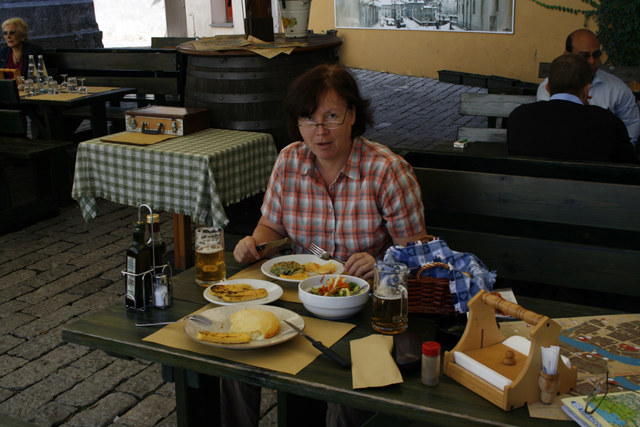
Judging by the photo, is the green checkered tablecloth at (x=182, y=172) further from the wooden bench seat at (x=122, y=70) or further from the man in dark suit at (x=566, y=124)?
the wooden bench seat at (x=122, y=70)

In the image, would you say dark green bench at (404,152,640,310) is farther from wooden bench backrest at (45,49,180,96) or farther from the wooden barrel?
wooden bench backrest at (45,49,180,96)


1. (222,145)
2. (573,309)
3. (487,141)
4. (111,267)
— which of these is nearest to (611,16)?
(487,141)

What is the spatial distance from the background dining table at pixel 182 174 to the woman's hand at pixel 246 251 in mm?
1814

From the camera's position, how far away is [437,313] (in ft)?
6.28

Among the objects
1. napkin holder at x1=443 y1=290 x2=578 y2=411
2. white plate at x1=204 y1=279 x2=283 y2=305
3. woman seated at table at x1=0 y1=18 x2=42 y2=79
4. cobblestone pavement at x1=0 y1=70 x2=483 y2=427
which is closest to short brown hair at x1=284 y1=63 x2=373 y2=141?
white plate at x1=204 y1=279 x2=283 y2=305

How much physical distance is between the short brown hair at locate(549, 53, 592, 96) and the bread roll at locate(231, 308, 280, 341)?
8.75ft

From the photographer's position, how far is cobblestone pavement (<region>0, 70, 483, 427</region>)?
294 cm

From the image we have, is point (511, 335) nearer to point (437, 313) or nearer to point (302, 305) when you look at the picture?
point (437, 313)

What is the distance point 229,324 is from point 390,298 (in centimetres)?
47

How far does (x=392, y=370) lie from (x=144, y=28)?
20.9 m

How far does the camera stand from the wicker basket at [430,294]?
1872 millimetres

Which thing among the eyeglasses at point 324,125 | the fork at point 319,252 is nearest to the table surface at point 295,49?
the eyeglasses at point 324,125

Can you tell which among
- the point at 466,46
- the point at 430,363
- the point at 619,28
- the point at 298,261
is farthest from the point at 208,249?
the point at 466,46

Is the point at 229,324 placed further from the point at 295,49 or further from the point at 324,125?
the point at 295,49
